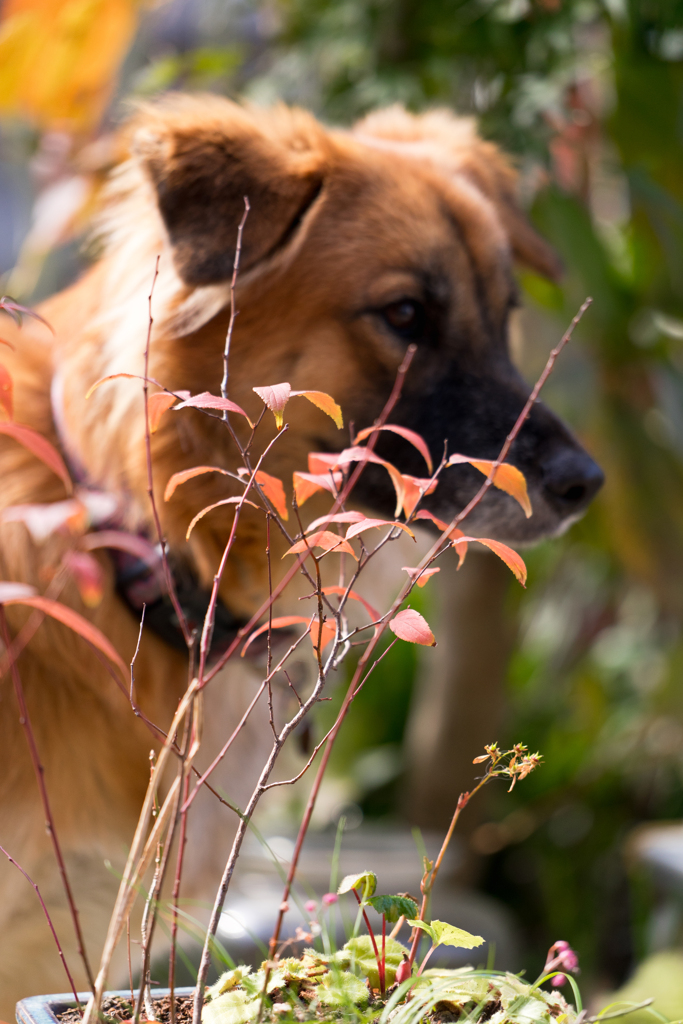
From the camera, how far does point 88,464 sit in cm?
129

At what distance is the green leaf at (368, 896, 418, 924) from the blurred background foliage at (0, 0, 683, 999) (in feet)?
5.05

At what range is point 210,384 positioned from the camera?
52.3 inches

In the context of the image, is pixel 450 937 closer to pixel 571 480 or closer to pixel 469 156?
pixel 571 480

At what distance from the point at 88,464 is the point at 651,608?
8.64 ft

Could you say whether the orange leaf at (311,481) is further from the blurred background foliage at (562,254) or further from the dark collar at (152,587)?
the blurred background foliage at (562,254)

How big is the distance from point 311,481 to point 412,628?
141 millimetres

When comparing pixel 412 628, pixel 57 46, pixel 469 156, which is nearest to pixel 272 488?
pixel 412 628

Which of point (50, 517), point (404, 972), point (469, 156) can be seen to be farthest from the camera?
point (469, 156)

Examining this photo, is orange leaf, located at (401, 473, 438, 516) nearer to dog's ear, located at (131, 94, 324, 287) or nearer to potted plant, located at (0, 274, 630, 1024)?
potted plant, located at (0, 274, 630, 1024)

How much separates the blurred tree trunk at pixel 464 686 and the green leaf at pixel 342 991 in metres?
1.87

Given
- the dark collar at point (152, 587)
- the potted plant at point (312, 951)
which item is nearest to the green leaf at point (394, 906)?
the potted plant at point (312, 951)

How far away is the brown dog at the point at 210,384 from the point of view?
1187mm

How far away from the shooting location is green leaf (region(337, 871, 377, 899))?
634 millimetres

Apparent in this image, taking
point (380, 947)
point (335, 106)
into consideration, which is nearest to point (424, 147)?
point (335, 106)
